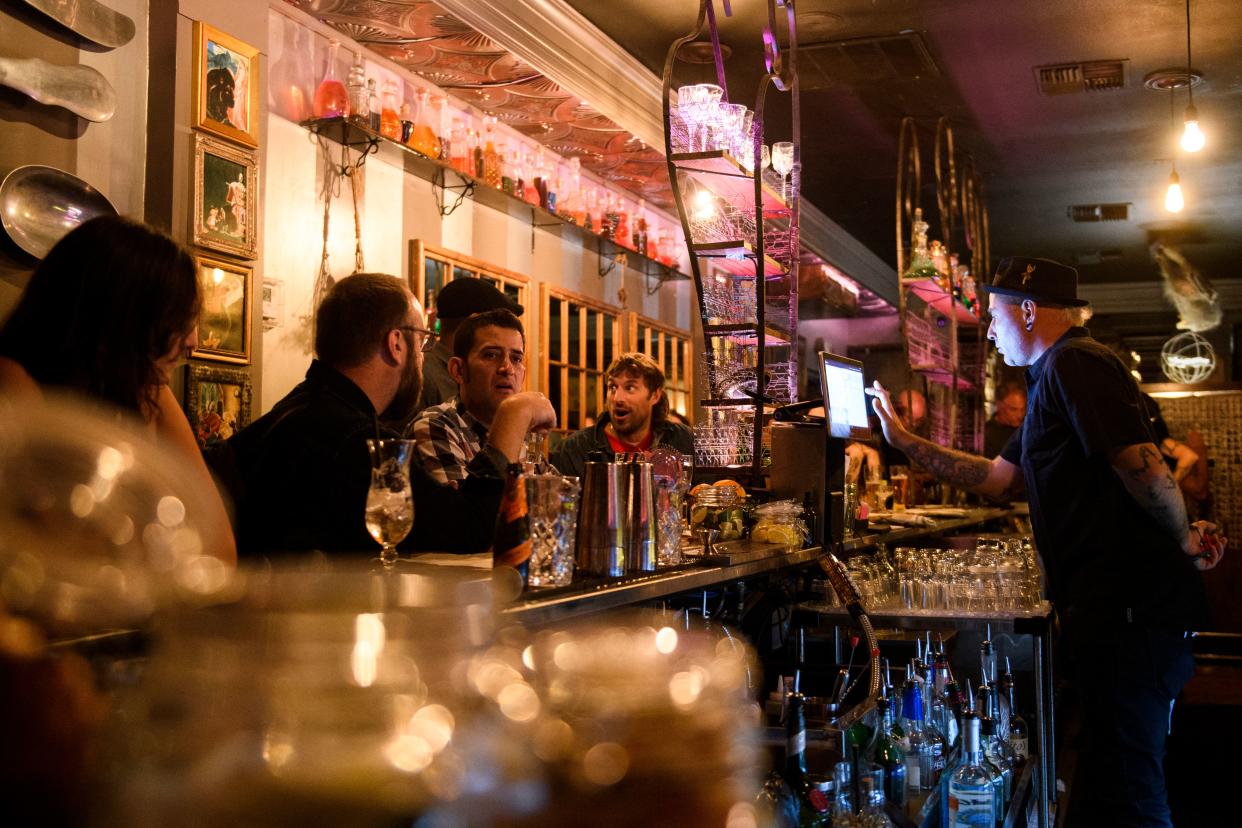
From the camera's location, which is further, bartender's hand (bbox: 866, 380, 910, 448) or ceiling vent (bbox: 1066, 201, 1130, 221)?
ceiling vent (bbox: 1066, 201, 1130, 221)

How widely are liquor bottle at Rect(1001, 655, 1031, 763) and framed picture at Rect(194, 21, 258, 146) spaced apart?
2915 mm

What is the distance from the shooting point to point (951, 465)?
12.9ft

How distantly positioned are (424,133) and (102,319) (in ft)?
11.6

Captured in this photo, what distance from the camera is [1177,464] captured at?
8227 millimetres

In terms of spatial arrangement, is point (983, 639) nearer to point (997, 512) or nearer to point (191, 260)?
point (191, 260)

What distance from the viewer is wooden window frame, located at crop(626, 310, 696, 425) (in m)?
7.68

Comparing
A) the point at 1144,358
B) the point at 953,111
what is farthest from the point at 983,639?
the point at 1144,358

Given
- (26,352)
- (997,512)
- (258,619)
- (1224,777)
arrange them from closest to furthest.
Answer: (258,619)
(26,352)
(1224,777)
(997,512)

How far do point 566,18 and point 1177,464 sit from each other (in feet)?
18.4

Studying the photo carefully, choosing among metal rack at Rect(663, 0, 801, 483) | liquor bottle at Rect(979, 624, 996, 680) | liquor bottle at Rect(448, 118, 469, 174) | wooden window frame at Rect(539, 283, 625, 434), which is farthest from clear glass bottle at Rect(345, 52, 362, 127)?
liquor bottle at Rect(979, 624, 996, 680)

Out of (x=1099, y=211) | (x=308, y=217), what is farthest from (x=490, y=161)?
(x=1099, y=211)

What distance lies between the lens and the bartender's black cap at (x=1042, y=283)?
3.51 metres

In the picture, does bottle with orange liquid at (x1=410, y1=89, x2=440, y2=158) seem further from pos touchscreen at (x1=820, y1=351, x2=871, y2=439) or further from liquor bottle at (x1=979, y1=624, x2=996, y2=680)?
liquor bottle at (x1=979, y1=624, x2=996, y2=680)

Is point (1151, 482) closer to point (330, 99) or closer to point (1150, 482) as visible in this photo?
point (1150, 482)
